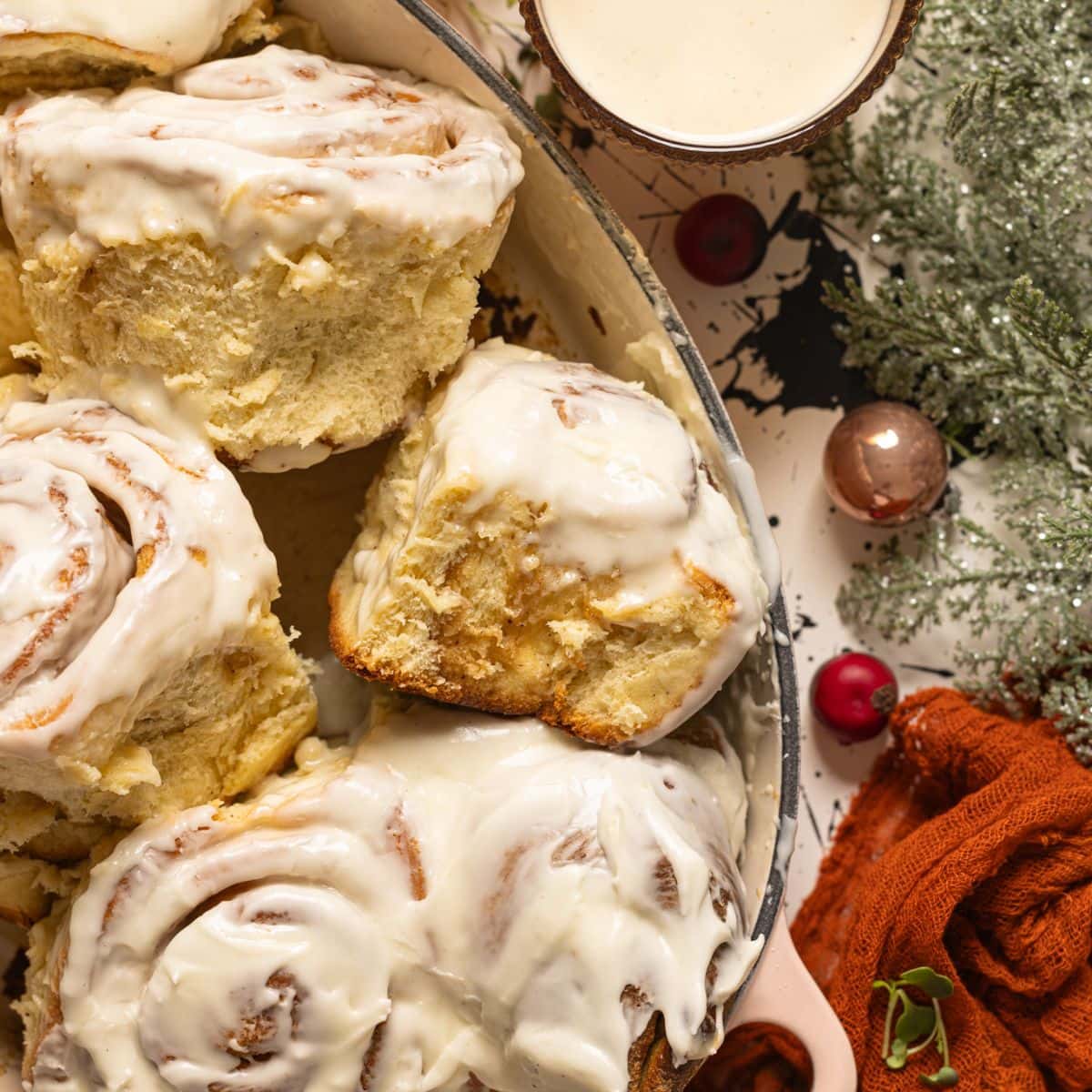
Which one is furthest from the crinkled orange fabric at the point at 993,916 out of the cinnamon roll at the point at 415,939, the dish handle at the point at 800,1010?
the cinnamon roll at the point at 415,939

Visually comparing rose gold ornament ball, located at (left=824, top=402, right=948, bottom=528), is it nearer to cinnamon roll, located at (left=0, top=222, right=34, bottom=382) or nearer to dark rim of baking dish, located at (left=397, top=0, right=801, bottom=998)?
dark rim of baking dish, located at (left=397, top=0, right=801, bottom=998)

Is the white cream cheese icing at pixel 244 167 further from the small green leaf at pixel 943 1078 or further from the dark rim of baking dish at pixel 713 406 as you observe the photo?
the small green leaf at pixel 943 1078

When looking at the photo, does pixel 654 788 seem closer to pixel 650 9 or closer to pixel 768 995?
pixel 768 995

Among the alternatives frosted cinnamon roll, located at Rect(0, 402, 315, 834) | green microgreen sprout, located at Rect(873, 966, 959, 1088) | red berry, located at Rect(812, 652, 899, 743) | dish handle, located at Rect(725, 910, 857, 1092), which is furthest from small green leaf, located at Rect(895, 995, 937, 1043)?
frosted cinnamon roll, located at Rect(0, 402, 315, 834)

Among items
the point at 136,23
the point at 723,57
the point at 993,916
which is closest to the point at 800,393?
the point at 723,57

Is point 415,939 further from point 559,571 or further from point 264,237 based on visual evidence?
point 264,237
